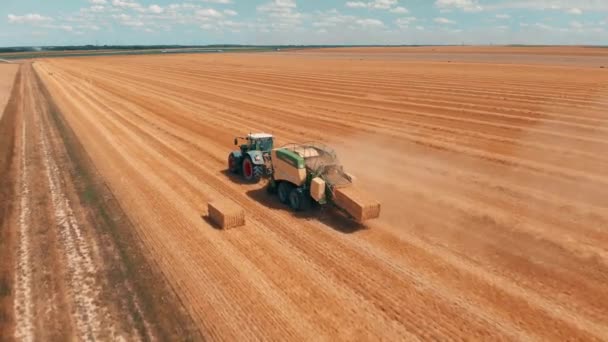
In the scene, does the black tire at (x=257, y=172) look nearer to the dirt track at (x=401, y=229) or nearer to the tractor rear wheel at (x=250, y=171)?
the tractor rear wheel at (x=250, y=171)

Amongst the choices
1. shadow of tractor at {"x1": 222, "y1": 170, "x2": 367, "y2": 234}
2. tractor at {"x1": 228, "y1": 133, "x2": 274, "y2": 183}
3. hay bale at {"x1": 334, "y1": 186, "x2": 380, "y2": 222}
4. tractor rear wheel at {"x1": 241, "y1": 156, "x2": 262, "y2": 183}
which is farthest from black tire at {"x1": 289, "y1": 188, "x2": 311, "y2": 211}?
tractor rear wheel at {"x1": 241, "y1": 156, "x2": 262, "y2": 183}

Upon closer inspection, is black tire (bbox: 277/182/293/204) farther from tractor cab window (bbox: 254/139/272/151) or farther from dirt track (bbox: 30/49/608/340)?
tractor cab window (bbox: 254/139/272/151)

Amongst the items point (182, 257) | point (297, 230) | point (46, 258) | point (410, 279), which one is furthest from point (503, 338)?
point (46, 258)

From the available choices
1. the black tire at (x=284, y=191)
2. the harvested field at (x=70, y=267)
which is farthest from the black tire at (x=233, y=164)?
the harvested field at (x=70, y=267)

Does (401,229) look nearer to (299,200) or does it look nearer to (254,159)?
(299,200)

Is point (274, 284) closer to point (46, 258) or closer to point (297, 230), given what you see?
point (297, 230)

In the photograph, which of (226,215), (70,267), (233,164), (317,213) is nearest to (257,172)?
(233,164)
